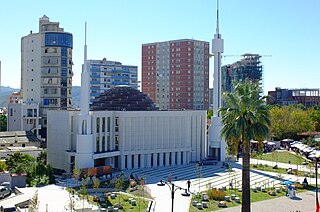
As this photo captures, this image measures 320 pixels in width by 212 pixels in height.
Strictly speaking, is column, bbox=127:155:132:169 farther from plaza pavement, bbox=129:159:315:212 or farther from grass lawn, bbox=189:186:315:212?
grass lawn, bbox=189:186:315:212

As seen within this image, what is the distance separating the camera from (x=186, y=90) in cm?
13525

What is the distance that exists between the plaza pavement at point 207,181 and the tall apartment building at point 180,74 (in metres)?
67.0

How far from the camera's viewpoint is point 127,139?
6338 centimetres

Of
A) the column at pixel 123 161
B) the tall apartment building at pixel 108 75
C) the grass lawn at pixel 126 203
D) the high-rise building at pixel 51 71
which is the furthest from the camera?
the tall apartment building at pixel 108 75

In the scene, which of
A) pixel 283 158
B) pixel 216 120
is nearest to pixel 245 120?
pixel 216 120

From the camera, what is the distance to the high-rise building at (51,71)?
94875 mm

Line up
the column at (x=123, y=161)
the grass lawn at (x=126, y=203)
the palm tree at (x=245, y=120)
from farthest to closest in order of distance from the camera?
the column at (x=123, y=161) < the grass lawn at (x=126, y=203) < the palm tree at (x=245, y=120)

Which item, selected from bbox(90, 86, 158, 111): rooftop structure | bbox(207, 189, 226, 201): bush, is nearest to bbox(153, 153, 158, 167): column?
bbox(90, 86, 158, 111): rooftop structure

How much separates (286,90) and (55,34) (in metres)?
120

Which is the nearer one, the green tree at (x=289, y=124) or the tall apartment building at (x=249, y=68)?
the green tree at (x=289, y=124)

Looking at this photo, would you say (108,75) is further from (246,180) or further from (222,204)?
(246,180)

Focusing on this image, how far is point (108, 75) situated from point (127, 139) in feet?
316

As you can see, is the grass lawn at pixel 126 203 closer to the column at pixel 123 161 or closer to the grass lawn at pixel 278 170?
the column at pixel 123 161

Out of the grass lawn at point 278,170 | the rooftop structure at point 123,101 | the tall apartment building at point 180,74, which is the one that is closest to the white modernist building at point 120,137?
the rooftop structure at point 123,101
